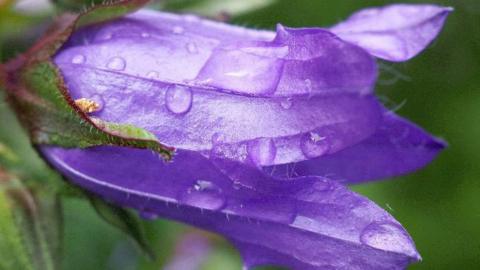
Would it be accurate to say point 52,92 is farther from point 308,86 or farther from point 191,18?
point 308,86

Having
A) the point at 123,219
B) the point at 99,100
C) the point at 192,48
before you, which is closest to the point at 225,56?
the point at 192,48

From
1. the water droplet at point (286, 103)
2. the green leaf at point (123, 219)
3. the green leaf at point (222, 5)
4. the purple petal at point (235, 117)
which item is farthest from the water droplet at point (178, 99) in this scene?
the green leaf at point (222, 5)

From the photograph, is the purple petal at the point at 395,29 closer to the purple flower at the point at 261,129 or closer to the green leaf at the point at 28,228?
the purple flower at the point at 261,129

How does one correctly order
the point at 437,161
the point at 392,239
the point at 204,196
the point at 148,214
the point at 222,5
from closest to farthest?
1. the point at 392,239
2. the point at 204,196
3. the point at 148,214
4. the point at 222,5
5. the point at 437,161

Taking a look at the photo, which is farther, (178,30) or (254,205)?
(178,30)

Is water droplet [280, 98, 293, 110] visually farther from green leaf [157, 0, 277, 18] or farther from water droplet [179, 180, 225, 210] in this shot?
green leaf [157, 0, 277, 18]

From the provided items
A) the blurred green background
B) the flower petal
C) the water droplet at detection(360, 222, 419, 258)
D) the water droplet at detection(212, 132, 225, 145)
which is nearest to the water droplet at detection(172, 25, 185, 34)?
the flower petal
